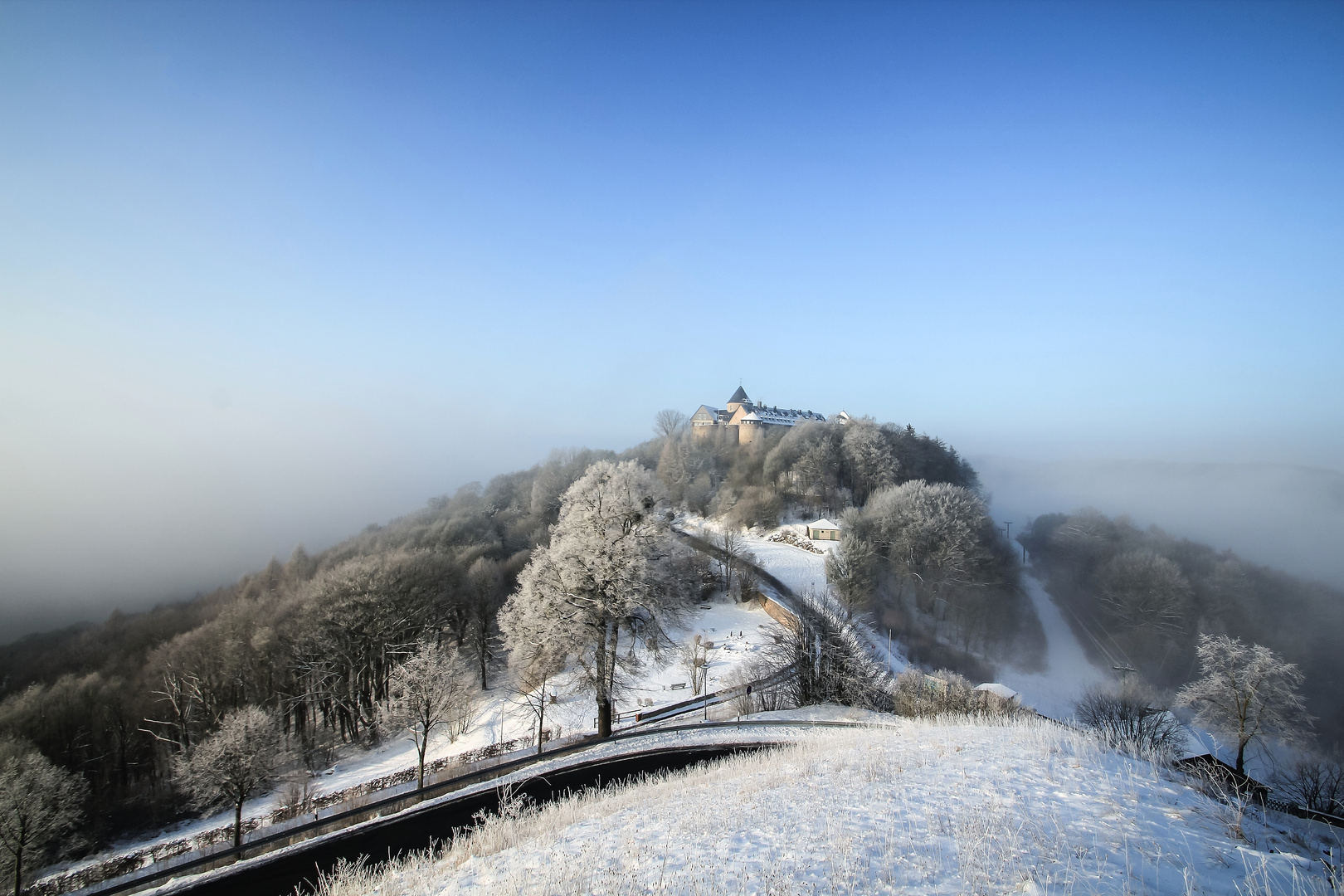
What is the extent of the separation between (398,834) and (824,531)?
174ft

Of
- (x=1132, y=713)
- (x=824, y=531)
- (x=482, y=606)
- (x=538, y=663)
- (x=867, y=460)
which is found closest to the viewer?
(x=538, y=663)

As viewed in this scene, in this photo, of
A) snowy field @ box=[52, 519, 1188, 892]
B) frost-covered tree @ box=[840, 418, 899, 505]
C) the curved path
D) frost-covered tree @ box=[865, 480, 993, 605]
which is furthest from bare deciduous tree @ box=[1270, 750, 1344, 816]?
frost-covered tree @ box=[840, 418, 899, 505]

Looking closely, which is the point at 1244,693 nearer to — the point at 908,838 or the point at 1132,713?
the point at 1132,713

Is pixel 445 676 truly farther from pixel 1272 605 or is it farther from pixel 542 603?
pixel 1272 605

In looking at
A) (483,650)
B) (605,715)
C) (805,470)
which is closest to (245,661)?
(483,650)

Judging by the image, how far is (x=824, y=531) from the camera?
60531mm

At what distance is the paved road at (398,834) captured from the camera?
36.6 ft

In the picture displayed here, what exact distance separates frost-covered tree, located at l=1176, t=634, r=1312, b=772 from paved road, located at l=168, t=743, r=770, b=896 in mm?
26508

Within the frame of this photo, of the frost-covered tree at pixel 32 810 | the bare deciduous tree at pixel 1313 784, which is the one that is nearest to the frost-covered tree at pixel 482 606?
the frost-covered tree at pixel 32 810

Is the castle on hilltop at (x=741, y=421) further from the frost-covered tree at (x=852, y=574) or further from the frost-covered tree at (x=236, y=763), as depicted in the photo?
the frost-covered tree at (x=236, y=763)

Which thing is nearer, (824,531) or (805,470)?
(824,531)

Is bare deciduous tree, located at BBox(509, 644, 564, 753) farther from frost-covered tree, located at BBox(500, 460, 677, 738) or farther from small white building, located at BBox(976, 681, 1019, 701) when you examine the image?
small white building, located at BBox(976, 681, 1019, 701)

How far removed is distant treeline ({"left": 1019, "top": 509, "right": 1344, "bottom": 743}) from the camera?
44406mm

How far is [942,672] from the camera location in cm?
3291
